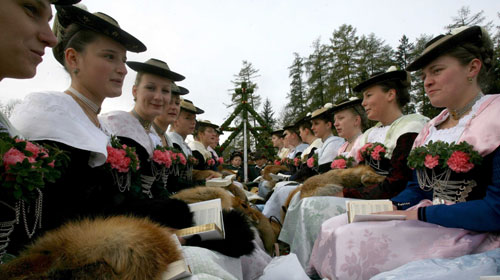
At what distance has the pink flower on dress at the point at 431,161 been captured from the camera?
6.50ft

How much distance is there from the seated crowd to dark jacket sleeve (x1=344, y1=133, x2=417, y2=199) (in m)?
0.01

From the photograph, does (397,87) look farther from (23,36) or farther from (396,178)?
(23,36)

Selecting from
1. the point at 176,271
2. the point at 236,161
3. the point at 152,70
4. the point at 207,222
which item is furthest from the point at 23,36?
the point at 236,161

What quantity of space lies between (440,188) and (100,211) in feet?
7.77

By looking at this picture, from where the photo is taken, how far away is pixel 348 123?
489 centimetres

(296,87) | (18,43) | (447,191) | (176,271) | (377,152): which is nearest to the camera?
(176,271)

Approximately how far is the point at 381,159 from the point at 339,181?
1.87 ft

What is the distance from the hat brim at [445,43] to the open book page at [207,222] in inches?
79.3

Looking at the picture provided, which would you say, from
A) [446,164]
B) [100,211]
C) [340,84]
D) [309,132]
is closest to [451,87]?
[446,164]

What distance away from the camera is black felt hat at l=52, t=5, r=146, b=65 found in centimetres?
202

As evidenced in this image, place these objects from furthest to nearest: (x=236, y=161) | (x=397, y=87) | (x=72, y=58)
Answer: (x=236, y=161), (x=397, y=87), (x=72, y=58)

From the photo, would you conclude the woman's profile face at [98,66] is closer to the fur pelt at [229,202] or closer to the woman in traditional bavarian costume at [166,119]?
the fur pelt at [229,202]

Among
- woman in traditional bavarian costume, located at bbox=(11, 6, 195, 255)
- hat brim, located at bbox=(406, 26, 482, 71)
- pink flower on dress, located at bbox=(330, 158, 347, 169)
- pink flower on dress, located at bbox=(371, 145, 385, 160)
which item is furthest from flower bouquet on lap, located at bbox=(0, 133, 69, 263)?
pink flower on dress, located at bbox=(330, 158, 347, 169)

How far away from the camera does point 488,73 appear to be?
2.17 meters
